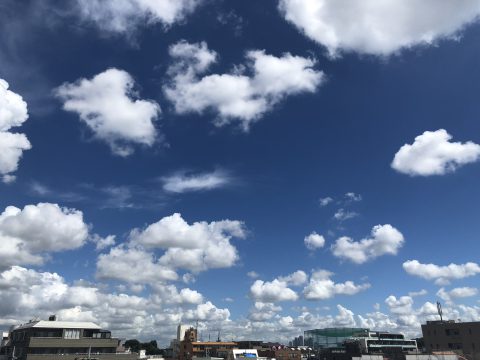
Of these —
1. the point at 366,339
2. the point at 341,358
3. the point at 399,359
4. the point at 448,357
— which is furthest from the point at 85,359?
the point at 366,339

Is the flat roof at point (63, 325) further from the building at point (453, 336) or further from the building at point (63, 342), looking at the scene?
the building at point (453, 336)

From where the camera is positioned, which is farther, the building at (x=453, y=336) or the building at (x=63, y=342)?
the building at (x=453, y=336)

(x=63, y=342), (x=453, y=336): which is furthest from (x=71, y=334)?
(x=453, y=336)

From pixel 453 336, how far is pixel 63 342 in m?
122

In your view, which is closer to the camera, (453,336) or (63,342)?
(63,342)

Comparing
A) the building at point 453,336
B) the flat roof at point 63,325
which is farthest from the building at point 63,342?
the building at point 453,336

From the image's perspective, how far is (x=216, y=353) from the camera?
643 feet

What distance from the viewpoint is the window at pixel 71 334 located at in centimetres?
10956

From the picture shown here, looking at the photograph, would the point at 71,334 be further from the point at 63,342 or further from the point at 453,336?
the point at 453,336

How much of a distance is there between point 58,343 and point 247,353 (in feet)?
266

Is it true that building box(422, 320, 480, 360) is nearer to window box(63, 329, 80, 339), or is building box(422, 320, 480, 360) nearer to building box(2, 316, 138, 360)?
building box(2, 316, 138, 360)

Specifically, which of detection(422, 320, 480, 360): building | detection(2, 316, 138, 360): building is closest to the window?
Answer: detection(2, 316, 138, 360): building

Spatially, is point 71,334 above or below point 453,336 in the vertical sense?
above

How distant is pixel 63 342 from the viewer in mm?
107938
